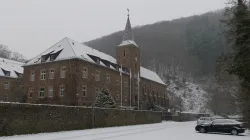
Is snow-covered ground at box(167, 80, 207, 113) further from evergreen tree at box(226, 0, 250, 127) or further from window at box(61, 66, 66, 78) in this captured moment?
evergreen tree at box(226, 0, 250, 127)

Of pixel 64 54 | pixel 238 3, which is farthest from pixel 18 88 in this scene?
pixel 238 3

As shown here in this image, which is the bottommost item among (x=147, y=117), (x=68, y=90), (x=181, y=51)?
(x=147, y=117)

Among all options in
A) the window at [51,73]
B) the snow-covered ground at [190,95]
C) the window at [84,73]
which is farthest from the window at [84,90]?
the snow-covered ground at [190,95]

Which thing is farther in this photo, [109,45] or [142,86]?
[109,45]

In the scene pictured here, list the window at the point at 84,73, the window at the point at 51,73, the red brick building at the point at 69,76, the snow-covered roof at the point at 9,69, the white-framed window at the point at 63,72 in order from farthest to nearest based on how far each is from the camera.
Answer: the snow-covered roof at the point at 9,69, the window at the point at 51,73, the window at the point at 84,73, the white-framed window at the point at 63,72, the red brick building at the point at 69,76

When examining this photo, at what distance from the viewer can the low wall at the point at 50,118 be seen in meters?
21.5

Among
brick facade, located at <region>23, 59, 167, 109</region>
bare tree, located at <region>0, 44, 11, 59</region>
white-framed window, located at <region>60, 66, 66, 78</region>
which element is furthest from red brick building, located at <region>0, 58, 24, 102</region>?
bare tree, located at <region>0, 44, 11, 59</region>

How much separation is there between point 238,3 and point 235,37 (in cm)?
290

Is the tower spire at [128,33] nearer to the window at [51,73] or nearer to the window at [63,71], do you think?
the window at [63,71]

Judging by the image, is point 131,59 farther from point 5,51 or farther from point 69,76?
point 5,51

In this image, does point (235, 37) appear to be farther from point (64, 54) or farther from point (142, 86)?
point (142, 86)

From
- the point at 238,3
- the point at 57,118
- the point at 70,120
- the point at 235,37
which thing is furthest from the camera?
the point at 70,120

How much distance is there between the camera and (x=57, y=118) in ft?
85.9

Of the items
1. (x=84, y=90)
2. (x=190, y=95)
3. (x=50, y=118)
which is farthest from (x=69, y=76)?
(x=190, y=95)
